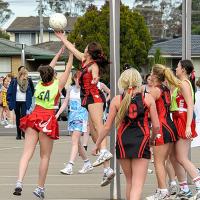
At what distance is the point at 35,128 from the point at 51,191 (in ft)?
6.42

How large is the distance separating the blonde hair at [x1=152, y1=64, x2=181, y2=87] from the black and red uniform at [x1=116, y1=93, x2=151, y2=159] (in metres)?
2.08

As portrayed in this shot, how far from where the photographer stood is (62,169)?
16.8 metres

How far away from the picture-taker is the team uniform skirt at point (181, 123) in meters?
12.4

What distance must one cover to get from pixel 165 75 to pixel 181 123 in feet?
2.58

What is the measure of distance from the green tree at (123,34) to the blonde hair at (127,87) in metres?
48.8

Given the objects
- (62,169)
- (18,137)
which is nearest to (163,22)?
(18,137)

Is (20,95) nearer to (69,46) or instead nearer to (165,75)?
(69,46)

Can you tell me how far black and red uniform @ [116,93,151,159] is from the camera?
998cm

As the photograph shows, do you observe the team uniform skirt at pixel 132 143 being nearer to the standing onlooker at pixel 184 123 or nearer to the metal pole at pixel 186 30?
the standing onlooker at pixel 184 123

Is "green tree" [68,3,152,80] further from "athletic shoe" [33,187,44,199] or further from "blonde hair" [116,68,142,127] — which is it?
"blonde hair" [116,68,142,127]

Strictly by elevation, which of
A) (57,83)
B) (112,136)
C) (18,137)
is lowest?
(18,137)

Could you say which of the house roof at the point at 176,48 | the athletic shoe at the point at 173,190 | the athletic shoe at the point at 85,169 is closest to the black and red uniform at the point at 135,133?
the athletic shoe at the point at 173,190

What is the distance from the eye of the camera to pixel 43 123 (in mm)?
12109

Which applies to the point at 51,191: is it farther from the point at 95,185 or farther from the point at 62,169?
the point at 62,169
